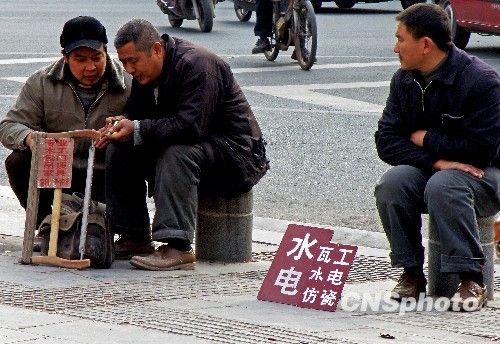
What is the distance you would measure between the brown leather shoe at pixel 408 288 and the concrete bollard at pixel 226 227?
113 centimetres

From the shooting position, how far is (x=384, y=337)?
541 cm

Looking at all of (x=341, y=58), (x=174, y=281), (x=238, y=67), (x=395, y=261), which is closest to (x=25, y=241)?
(x=174, y=281)

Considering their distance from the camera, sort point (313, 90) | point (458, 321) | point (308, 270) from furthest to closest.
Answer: point (313, 90) → point (308, 270) → point (458, 321)

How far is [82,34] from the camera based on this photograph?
708cm

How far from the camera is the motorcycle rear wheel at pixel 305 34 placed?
15.0 m

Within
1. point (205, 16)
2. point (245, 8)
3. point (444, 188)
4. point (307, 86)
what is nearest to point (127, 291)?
point (444, 188)

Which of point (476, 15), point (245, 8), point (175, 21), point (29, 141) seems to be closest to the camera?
point (29, 141)

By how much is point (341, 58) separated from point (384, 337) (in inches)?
447

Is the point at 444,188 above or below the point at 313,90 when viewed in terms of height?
above

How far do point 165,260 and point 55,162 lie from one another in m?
0.71

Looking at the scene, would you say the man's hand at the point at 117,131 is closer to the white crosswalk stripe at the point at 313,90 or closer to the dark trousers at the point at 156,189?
the dark trousers at the point at 156,189

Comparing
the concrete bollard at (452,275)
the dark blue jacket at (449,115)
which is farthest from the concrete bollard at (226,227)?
the concrete bollard at (452,275)

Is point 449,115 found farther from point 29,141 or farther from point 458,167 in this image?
point 29,141

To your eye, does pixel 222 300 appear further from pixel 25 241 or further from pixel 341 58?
pixel 341 58
